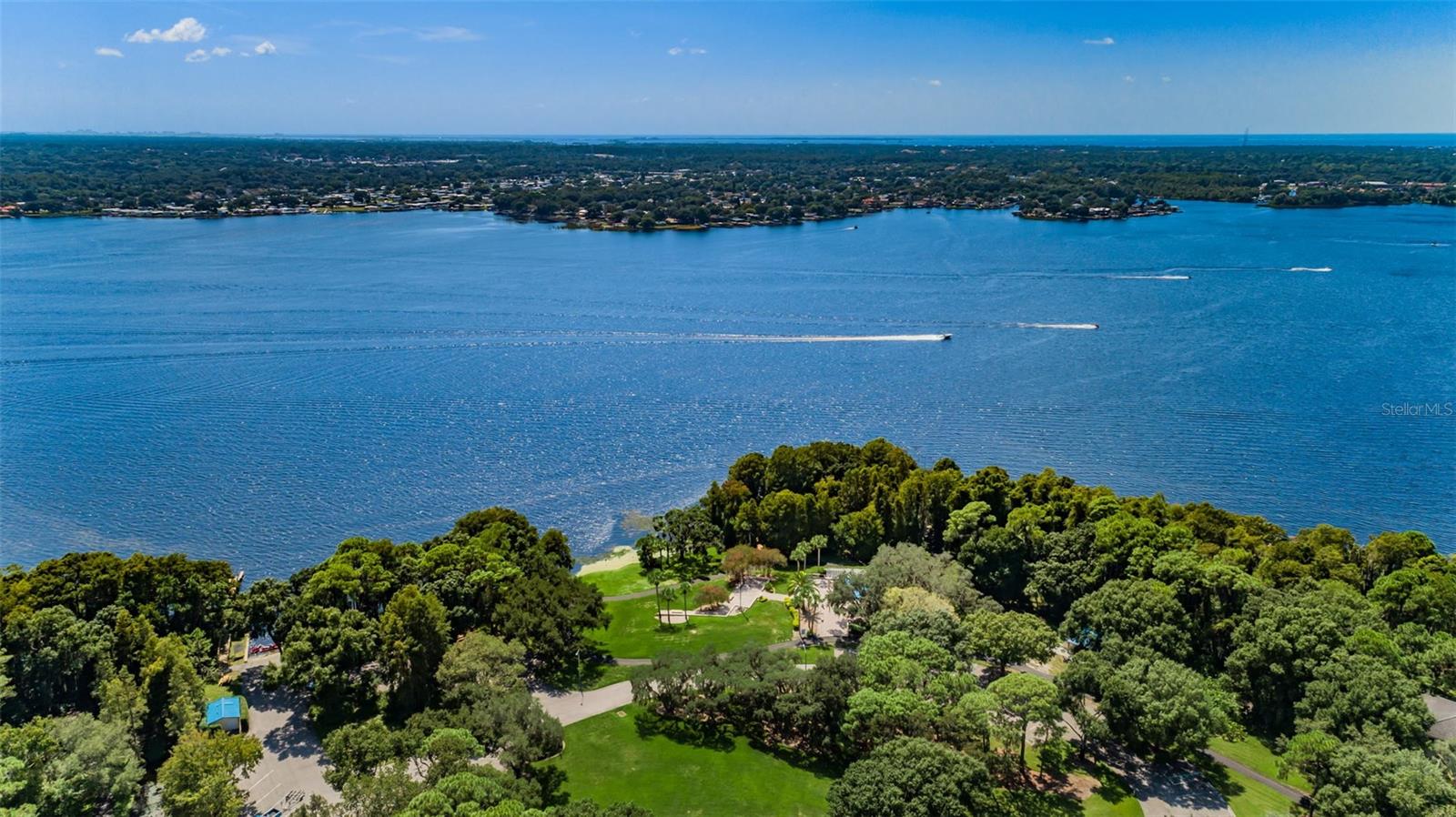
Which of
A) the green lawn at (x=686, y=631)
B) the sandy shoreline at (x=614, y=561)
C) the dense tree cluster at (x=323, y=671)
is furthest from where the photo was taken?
the sandy shoreline at (x=614, y=561)

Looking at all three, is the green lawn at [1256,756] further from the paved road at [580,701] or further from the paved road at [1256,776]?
the paved road at [580,701]

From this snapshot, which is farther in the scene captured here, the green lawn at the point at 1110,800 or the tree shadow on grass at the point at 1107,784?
the tree shadow on grass at the point at 1107,784

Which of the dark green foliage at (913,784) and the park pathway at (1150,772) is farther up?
the dark green foliage at (913,784)

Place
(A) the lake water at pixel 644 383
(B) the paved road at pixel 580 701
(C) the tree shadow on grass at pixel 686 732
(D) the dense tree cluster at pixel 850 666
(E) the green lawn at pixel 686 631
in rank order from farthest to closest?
(A) the lake water at pixel 644 383 → (E) the green lawn at pixel 686 631 → (B) the paved road at pixel 580 701 → (C) the tree shadow on grass at pixel 686 732 → (D) the dense tree cluster at pixel 850 666

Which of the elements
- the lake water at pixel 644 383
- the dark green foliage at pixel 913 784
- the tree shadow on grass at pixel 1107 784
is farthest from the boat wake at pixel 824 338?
the dark green foliage at pixel 913 784

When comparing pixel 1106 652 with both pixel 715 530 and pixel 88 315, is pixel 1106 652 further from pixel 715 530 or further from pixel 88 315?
pixel 88 315

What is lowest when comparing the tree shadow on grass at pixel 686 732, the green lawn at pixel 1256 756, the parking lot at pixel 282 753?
the tree shadow on grass at pixel 686 732

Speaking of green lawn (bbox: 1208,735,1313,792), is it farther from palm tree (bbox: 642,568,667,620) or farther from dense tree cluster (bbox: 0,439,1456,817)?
palm tree (bbox: 642,568,667,620)
